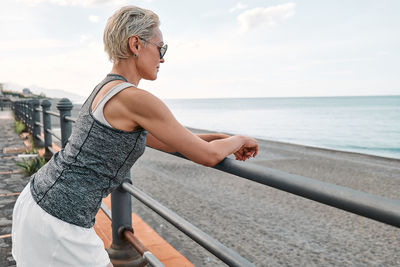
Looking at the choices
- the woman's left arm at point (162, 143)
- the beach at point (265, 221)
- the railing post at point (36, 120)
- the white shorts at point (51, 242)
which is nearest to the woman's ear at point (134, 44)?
the woman's left arm at point (162, 143)

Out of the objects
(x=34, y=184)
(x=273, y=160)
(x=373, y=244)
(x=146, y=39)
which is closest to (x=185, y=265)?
(x=34, y=184)

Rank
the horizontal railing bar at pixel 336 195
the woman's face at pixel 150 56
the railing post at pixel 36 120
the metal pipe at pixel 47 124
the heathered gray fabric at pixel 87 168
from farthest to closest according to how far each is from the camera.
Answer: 1. the railing post at pixel 36 120
2. the metal pipe at pixel 47 124
3. the woman's face at pixel 150 56
4. the heathered gray fabric at pixel 87 168
5. the horizontal railing bar at pixel 336 195

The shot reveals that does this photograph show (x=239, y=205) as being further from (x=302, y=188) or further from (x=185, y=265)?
(x=302, y=188)

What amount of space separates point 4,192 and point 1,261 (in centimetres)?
212

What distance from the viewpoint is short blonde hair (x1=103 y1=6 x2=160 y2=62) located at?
1554mm

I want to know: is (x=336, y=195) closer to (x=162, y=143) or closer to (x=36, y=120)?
(x=162, y=143)

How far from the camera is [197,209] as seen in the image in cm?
522

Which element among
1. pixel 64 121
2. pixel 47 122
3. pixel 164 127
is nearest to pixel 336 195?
pixel 164 127

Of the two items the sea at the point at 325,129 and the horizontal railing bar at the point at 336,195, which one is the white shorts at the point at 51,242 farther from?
the sea at the point at 325,129

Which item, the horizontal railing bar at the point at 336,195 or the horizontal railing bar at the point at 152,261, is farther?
the horizontal railing bar at the point at 152,261

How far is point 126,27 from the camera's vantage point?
5.09 feet

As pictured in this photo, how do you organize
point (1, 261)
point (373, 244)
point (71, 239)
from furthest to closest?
point (373, 244) < point (1, 261) < point (71, 239)

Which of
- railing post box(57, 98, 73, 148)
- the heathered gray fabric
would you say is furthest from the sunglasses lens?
railing post box(57, 98, 73, 148)

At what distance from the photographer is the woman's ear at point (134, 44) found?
1.56 m
